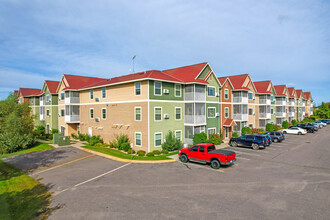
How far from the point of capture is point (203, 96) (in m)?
26.5

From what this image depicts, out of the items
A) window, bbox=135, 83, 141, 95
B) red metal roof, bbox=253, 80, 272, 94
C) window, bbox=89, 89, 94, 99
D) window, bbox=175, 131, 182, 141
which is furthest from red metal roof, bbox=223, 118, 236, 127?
window, bbox=89, 89, 94, 99

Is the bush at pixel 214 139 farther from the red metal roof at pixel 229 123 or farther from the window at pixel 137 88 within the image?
the window at pixel 137 88

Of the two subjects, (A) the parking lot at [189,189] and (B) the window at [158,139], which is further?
(B) the window at [158,139]

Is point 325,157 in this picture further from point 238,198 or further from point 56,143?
point 56,143

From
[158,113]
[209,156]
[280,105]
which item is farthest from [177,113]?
[280,105]

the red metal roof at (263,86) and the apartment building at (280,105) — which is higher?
Result: the red metal roof at (263,86)

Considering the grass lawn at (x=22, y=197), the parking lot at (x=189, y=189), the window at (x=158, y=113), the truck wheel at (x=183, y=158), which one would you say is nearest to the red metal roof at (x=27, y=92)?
the parking lot at (x=189, y=189)

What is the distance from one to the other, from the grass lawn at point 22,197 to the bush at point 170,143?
12975mm

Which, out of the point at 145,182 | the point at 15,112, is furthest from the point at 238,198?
the point at 15,112

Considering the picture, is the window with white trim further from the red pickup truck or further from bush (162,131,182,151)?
the red pickup truck

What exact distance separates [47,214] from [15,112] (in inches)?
1026

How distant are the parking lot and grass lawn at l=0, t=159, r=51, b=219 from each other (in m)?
0.60

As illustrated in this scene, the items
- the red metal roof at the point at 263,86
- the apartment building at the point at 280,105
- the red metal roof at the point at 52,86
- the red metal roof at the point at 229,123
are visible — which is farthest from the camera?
the apartment building at the point at 280,105

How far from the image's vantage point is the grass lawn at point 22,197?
9.44 meters
